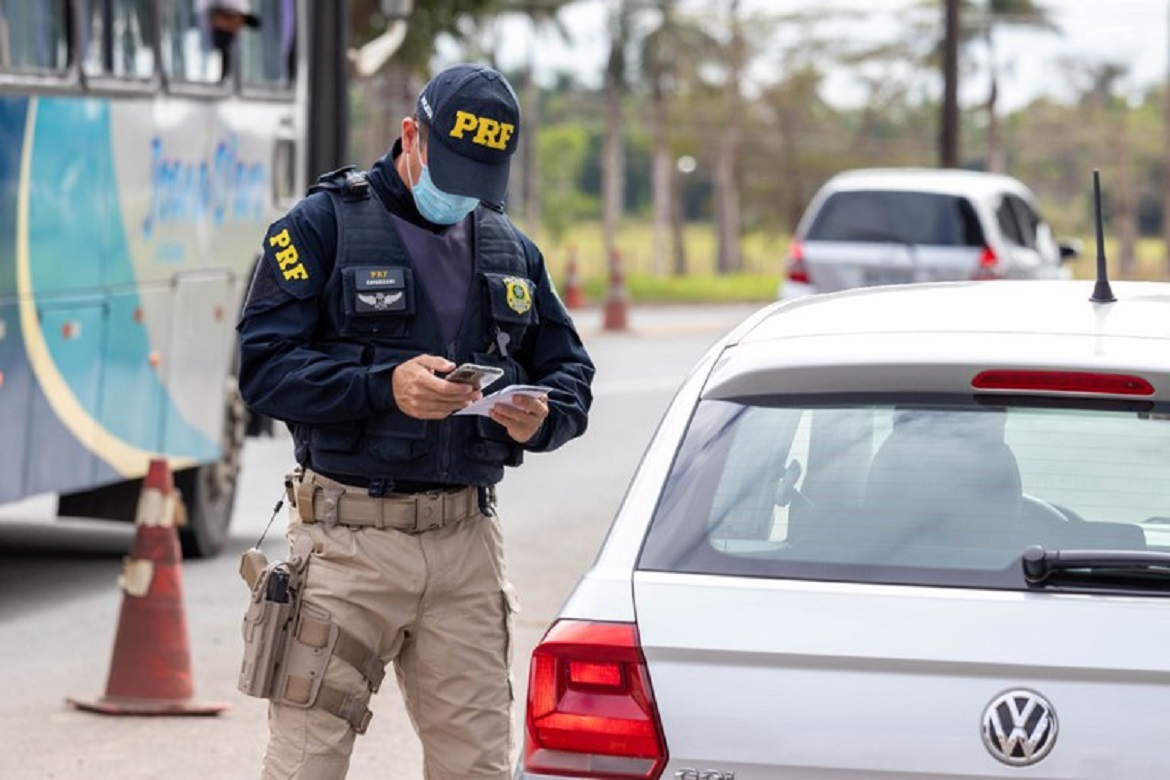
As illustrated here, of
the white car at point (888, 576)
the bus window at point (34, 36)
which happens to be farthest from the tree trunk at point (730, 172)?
the white car at point (888, 576)

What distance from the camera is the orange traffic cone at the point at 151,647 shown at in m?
8.60

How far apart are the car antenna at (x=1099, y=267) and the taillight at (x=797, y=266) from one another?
604 inches

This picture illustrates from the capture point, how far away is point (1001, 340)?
443 cm

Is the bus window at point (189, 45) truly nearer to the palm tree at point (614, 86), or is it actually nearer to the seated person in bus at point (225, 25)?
the seated person in bus at point (225, 25)

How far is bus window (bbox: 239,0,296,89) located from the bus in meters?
0.02

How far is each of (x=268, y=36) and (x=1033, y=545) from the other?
9707mm

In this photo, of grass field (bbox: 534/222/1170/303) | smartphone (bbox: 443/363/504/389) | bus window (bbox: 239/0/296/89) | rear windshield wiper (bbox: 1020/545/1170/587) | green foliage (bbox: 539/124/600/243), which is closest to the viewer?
rear windshield wiper (bbox: 1020/545/1170/587)

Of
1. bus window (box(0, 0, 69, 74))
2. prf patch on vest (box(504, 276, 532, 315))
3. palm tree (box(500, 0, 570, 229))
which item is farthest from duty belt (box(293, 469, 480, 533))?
palm tree (box(500, 0, 570, 229))

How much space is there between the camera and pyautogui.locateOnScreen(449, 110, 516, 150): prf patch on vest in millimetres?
5020

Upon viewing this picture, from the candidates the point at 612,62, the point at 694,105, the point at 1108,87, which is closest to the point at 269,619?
the point at 612,62

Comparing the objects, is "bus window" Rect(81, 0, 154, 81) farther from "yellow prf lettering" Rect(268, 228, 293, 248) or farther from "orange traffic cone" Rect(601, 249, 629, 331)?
"orange traffic cone" Rect(601, 249, 629, 331)

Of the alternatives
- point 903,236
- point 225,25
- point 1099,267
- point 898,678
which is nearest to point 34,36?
point 225,25

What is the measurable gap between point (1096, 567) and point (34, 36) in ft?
23.9

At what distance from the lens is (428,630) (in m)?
5.18
